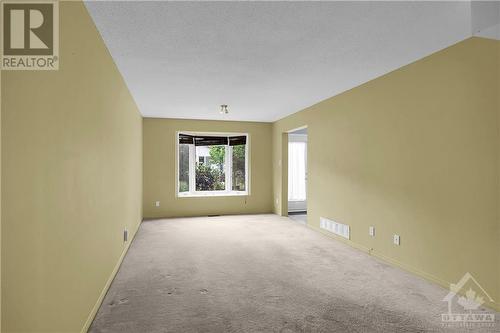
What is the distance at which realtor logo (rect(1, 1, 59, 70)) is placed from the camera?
4.55 ft

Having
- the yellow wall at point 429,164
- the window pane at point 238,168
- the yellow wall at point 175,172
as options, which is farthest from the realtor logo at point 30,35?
the window pane at point 238,168

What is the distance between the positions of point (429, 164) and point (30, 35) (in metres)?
3.59

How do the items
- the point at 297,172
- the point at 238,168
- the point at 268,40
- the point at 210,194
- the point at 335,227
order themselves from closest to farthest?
the point at 268,40
the point at 335,227
the point at 210,194
the point at 238,168
the point at 297,172

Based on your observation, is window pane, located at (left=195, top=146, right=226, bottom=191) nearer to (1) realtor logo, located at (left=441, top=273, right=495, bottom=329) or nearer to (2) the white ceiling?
(2) the white ceiling

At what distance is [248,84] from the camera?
4312 millimetres

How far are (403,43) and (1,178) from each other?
3.28 meters

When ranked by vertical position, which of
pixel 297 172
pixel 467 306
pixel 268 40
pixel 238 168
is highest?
pixel 268 40

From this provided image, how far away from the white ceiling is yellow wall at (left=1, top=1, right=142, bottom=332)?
0.40m

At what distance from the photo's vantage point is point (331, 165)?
5.20 m

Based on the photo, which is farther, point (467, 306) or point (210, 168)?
point (210, 168)

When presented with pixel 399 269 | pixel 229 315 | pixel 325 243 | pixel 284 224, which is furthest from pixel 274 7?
pixel 284 224

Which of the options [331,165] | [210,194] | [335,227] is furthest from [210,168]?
[335,227]

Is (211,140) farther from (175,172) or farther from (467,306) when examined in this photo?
(467,306)

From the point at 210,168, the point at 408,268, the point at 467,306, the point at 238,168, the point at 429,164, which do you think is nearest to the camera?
the point at 467,306
